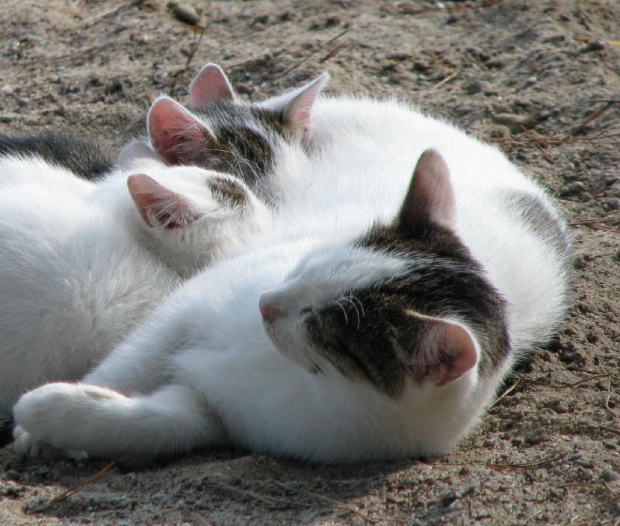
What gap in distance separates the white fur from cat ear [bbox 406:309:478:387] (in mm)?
51

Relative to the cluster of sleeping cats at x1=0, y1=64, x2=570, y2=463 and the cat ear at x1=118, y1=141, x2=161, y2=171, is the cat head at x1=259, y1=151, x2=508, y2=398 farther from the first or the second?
the cat ear at x1=118, y1=141, x2=161, y2=171

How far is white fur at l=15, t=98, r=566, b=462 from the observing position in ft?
7.75

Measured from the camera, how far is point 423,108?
476 centimetres

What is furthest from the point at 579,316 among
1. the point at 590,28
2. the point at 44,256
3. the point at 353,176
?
the point at 590,28

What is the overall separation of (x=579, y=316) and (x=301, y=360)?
1.53 meters

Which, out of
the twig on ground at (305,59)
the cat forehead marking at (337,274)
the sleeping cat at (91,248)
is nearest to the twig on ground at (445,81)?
the twig on ground at (305,59)

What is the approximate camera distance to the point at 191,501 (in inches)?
89.2

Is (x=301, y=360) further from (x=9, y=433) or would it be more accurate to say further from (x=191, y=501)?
(x=9, y=433)

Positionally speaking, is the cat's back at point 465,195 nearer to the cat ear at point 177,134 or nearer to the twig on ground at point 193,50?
the cat ear at point 177,134

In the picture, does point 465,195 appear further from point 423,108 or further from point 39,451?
point 39,451

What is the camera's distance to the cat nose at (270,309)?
2326mm

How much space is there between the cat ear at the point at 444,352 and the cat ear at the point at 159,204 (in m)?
1.14

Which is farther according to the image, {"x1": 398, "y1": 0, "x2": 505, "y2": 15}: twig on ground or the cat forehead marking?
{"x1": 398, "y1": 0, "x2": 505, "y2": 15}: twig on ground

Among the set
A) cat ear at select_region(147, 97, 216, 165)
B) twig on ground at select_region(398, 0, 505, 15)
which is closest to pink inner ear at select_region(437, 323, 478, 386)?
cat ear at select_region(147, 97, 216, 165)
